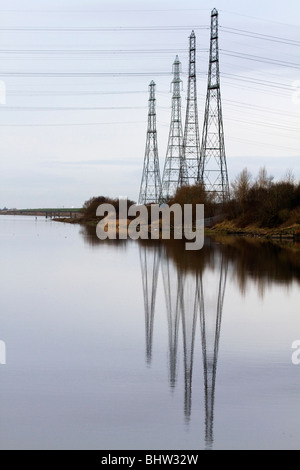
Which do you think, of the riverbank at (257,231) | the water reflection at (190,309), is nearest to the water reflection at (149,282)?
the water reflection at (190,309)

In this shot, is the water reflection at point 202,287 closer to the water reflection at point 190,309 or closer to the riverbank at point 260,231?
the water reflection at point 190,309

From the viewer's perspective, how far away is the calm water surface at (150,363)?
6.57 meters

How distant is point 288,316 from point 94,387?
5826mm

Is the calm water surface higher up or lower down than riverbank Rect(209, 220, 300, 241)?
lower down

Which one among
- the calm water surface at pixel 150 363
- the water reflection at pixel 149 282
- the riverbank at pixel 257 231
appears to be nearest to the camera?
the calm water surface at pixel 150 363

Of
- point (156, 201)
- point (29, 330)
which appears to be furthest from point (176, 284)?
point (156, 201)

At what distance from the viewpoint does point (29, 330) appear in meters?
11.3

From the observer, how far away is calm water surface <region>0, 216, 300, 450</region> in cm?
657

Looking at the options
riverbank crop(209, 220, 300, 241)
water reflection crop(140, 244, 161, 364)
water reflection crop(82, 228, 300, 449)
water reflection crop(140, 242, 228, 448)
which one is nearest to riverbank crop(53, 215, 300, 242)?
riverbank crop(209, 220, 300, 241)

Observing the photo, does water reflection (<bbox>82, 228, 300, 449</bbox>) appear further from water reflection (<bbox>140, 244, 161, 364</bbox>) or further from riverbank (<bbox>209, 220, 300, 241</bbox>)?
riverbank (<bbox>209, 220, 300, 241</bbox>)

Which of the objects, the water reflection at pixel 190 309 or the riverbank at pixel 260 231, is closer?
the water reflection at pixel 190 309

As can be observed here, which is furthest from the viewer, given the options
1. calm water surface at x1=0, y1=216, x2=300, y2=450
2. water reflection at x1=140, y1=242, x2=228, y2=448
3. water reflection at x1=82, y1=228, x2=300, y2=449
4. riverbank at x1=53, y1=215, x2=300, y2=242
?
riverbank at x1=53, y1=215, x2=300, y2=242
